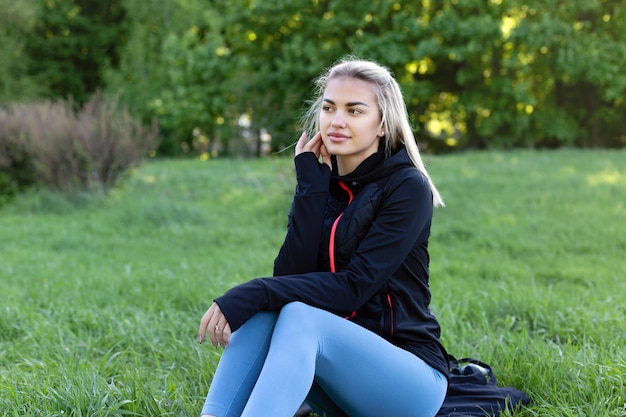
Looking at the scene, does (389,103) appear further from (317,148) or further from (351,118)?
(317,148)

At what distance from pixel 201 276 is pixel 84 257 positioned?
1710 mm

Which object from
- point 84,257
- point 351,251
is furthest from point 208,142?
point 351,251

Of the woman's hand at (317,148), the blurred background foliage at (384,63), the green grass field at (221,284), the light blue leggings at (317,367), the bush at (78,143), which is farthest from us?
the blurred background foliage at (384,63)

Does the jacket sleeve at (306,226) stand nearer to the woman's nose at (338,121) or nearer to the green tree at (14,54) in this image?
the woman's nose at (338,121)

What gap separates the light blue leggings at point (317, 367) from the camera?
2074mm

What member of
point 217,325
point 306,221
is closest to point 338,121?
point 306,221

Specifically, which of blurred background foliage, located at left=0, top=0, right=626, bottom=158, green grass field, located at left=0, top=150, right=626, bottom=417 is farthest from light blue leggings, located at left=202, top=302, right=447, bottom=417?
blurred background foliage, located at left=0, top=0, right=626, bottom=158

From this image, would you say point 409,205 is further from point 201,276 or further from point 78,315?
point 201,276

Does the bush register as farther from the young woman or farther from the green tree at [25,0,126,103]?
the green tree at [25,0,126,103]

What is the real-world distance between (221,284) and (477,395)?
259cm

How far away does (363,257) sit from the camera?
90.7 inches

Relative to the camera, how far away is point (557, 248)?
596cm

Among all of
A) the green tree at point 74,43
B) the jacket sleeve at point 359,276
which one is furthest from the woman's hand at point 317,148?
the green tree at point 74,43

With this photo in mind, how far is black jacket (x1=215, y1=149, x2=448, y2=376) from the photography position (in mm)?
2268
